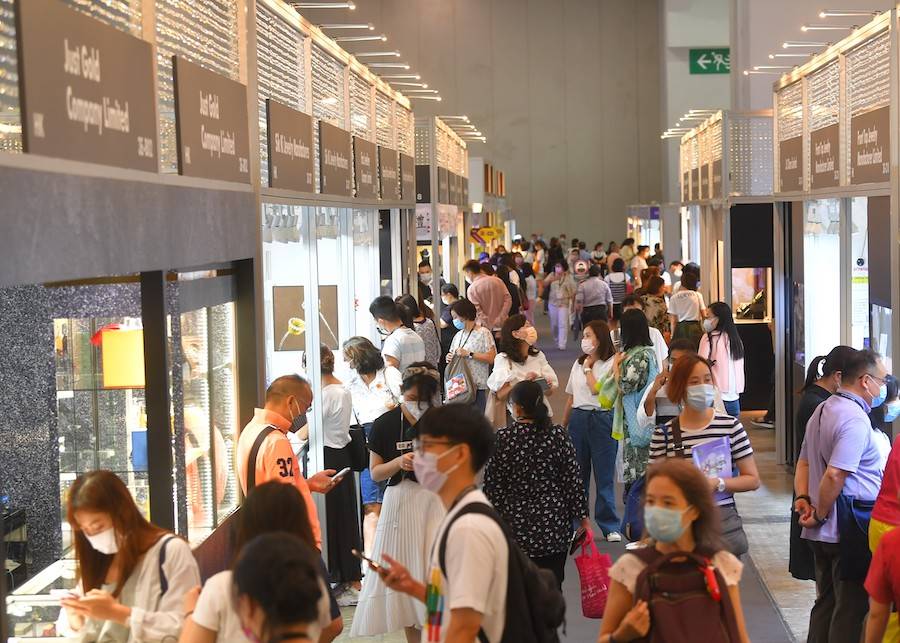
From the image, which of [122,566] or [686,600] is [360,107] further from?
→ [686,600]

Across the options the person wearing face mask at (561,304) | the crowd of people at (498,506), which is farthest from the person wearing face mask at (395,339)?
the person wearing face mask at (561,304)

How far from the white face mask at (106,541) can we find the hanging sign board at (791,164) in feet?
24.7

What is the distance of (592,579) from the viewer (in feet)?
18.6

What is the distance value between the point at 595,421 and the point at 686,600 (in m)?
5.17

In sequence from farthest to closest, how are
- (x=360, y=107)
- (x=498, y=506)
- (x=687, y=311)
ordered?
(x=687, y=311), (x=360, y=107), (x=498, y=506)

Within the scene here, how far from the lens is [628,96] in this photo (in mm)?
39844

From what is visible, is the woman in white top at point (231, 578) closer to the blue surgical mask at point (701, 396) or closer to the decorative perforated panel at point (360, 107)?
the blue surgical mask at point (701, 396)

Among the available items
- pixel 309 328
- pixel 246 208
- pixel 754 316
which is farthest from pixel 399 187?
pixel 246 208

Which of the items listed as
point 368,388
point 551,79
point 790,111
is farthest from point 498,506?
point 551,79

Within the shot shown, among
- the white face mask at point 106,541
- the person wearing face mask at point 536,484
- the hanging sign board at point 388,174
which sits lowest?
the person wearing face mask at point 536,484

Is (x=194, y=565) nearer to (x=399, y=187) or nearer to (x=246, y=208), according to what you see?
(x=246, y=208)

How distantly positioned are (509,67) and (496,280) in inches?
1060

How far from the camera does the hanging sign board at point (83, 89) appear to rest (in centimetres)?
307

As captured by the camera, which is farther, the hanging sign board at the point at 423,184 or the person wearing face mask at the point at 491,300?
the hanging sign board at the point at 423,184
